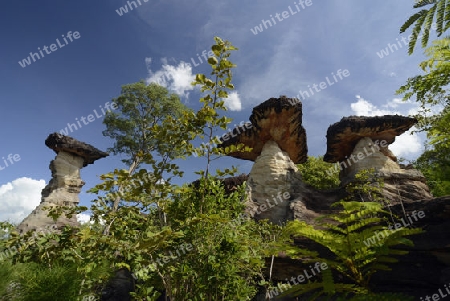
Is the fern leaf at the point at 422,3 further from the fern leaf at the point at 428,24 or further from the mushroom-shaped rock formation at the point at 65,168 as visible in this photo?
the mushroom-shaped rock formation at the point at 65,168

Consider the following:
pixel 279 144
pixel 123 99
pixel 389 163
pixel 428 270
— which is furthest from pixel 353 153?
pixel 123 99

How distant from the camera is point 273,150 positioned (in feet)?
41.4

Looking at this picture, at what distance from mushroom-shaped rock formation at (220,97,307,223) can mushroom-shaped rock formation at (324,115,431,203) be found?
1.98m

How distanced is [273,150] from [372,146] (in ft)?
16.7

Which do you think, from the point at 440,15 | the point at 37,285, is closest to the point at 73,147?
the point at 37,285

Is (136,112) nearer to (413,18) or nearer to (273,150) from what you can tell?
(273,150)

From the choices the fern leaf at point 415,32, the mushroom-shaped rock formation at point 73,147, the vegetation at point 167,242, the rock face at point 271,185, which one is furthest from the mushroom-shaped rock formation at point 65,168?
the fern leaf at point 415,32

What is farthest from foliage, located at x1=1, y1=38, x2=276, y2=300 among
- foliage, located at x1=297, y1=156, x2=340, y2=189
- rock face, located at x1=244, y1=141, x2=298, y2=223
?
foliage, located at x1=297, y1=156, x2=340, y2=189

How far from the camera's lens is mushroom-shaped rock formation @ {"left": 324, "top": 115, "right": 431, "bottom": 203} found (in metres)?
11.0

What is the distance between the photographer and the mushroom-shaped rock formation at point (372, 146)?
11000mm

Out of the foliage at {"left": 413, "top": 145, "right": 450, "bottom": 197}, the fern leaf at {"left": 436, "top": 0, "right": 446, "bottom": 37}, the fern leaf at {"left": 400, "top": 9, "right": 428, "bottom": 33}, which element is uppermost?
the fern leaf at {"left": 400, "top": 9, "right": 428, "bottom": 33}

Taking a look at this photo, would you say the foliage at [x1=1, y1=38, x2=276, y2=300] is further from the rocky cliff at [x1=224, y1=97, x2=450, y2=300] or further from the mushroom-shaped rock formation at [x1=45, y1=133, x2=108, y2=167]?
the mushroom-shaped rock formation at [x1=45, y1=133, x2=108, y2=167]

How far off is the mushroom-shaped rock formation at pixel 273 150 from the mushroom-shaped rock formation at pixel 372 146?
1.98 meters

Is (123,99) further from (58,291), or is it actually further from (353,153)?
(58,291)
